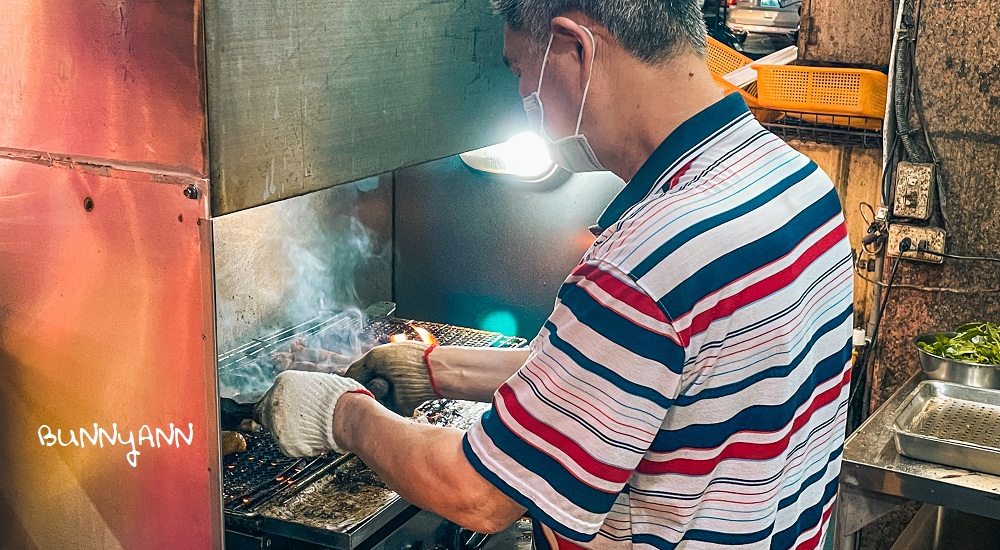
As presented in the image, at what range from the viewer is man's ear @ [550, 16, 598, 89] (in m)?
1.56

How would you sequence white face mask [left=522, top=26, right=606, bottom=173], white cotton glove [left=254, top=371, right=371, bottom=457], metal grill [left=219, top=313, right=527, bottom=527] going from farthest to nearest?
metal grill [left=219, top=313, right=527, bottom=527]
white cotton glove [left=254, top=371, right=371, bottom=457]
white face mask [left=522, top=26, right=606, bottom=173]

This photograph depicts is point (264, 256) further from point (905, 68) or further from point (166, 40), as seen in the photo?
point (905, 68)

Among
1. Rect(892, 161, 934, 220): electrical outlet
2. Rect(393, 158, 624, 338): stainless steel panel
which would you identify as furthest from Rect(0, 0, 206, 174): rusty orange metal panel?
Rect(892, 161, 934, 220): electrical outlet

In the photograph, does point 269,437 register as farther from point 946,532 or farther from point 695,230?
point 946,532

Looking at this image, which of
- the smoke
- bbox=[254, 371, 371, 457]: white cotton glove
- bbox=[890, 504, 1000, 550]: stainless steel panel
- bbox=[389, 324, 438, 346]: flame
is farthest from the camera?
bbox=[890, 504, 1000, 550]: stainless steel panel

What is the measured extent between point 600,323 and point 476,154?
217 centimetres

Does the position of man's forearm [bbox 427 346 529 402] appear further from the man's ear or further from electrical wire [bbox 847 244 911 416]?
electrical wire [bbox 847 244 911 416]

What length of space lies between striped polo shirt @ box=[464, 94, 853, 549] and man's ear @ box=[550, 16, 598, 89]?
20 cm

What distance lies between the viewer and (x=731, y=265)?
1318mm

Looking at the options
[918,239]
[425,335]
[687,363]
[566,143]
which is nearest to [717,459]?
[687,363]

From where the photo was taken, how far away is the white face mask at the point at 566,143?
1677 millimetres

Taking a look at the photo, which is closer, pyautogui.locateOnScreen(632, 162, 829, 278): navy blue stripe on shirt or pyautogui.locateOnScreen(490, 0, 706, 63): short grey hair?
pyautogui.locateOnScreen(632, 162, 829, 278): navy blue stripe on shirt

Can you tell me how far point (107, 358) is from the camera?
1716mm

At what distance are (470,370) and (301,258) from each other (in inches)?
49.3
